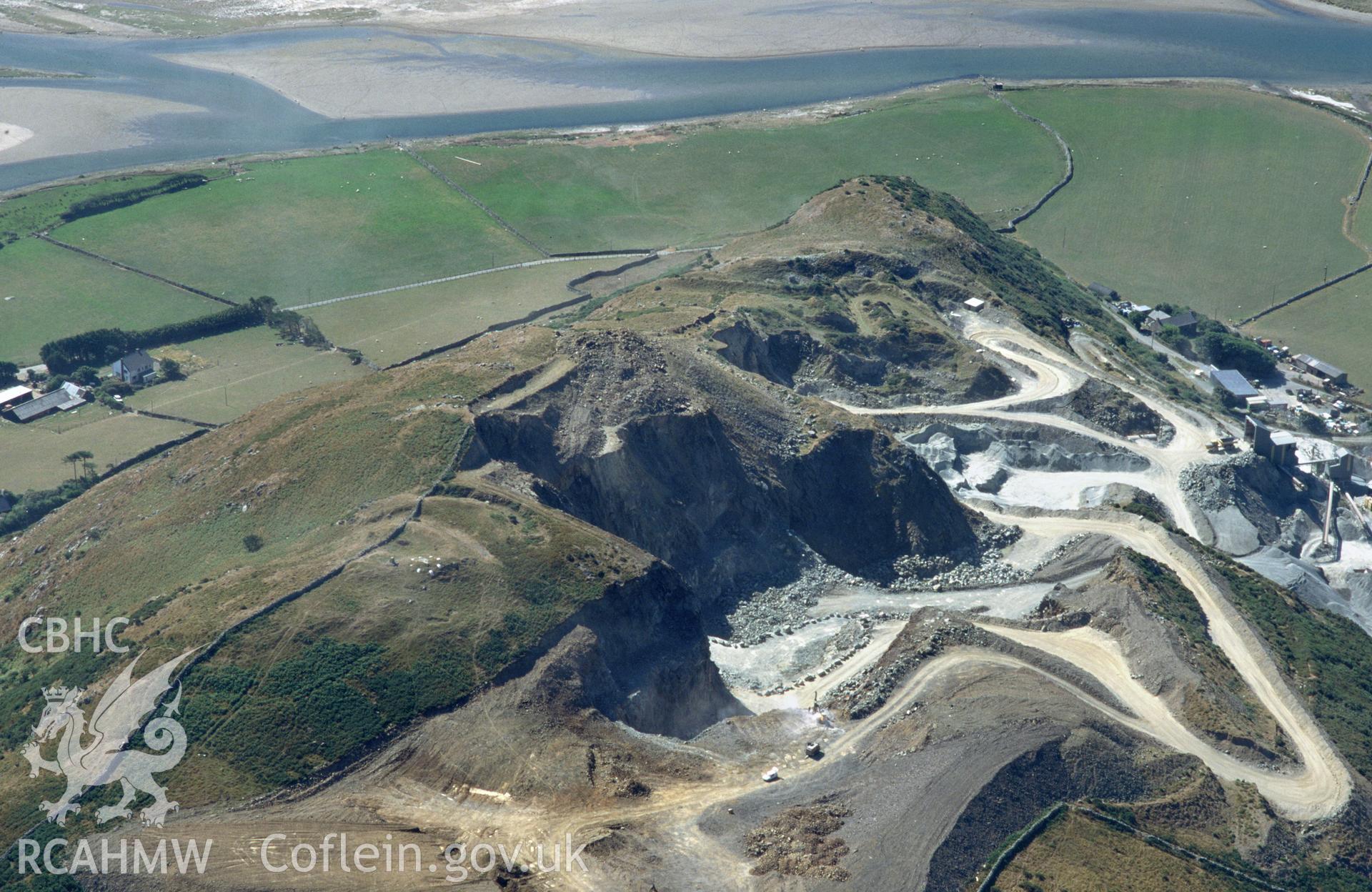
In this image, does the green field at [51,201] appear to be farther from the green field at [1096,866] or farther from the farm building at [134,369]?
the green field at [1096,866]

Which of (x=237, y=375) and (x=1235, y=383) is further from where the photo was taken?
(x=1235, y=383)

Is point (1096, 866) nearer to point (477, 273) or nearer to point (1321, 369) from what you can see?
point (1321, 369)

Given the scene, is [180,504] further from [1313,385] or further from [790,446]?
[1313,385]

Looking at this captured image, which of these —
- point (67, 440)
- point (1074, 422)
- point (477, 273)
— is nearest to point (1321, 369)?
point (1074, 422)

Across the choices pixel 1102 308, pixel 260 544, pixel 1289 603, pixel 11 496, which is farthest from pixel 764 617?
pixel 1102 308

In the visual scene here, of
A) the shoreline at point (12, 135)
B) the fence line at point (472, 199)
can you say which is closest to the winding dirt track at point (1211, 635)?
the fence line at point (472, 199)

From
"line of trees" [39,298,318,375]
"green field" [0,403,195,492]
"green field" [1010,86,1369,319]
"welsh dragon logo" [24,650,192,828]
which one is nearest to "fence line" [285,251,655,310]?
"line of trees" [39,298,318,375]

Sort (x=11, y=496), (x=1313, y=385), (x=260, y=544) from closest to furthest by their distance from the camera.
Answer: (x=260, y=544) → (x=11, y=496) → (x=1313, y=385)
